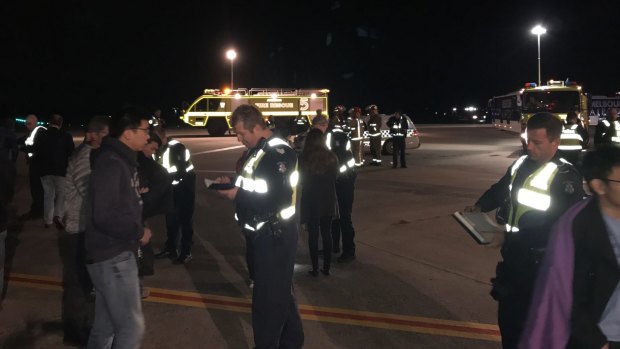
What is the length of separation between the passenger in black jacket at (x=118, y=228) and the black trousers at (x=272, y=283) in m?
0.82

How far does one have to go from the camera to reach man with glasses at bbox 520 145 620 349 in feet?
8.16

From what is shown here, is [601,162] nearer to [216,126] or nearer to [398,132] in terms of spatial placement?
[398,132]

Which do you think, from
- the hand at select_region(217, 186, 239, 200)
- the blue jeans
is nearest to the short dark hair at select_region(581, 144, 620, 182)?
the hand at select_region(217, 186, 239, 200)

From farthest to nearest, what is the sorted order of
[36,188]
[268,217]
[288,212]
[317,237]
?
[36,188], [317,237], [288,212], [268,217]

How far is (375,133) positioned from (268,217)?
14.2 meters

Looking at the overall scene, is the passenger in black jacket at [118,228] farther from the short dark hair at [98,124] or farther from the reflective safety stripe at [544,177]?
the reflective safety stripe at [544,177]

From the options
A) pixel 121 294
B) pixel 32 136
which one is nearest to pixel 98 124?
pixel 121 294

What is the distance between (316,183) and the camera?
21.8 ft

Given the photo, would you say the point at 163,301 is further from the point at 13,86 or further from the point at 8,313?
the point at 13,86

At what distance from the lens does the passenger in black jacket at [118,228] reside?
3.42 meters

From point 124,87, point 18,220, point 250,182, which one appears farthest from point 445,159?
point 124,87

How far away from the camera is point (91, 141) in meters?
5.12

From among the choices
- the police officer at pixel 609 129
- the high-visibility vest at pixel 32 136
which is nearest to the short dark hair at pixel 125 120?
the high-visibility vest at pixel 32 136

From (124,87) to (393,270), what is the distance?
8649cm
